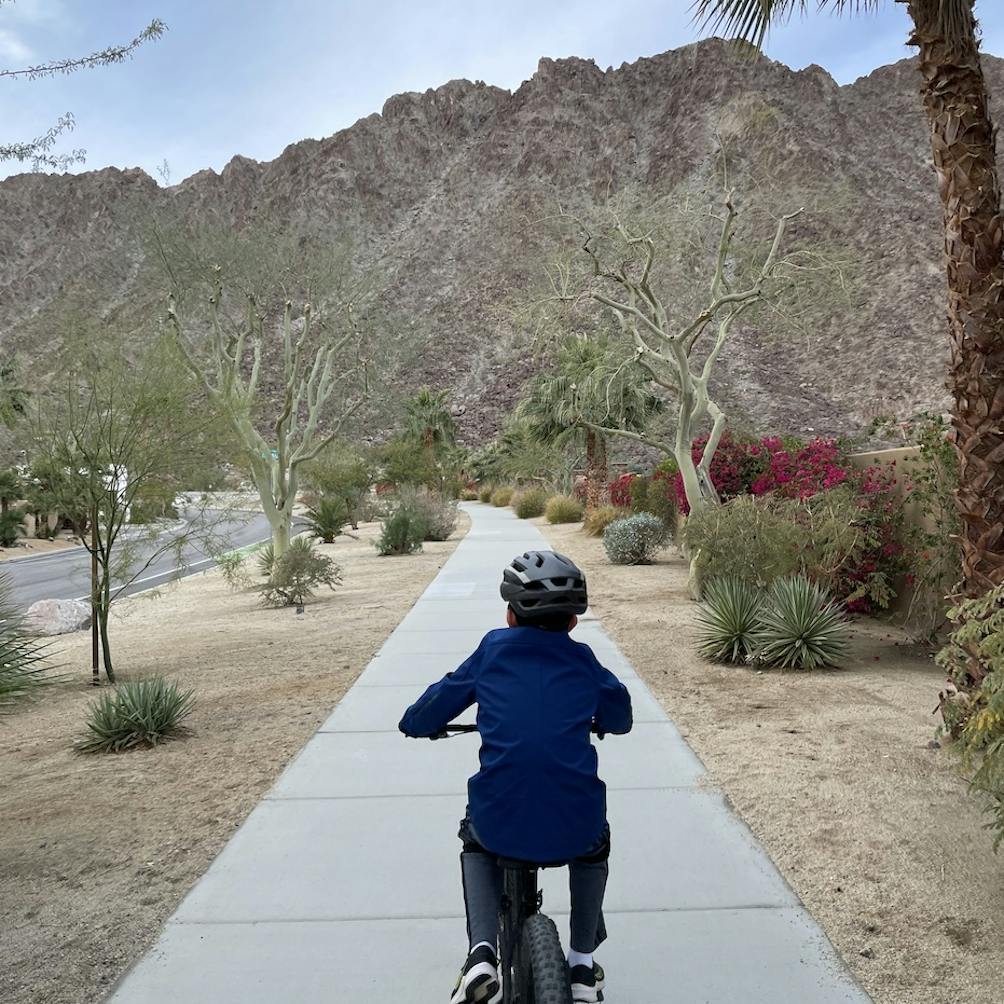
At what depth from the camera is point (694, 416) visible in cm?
1723

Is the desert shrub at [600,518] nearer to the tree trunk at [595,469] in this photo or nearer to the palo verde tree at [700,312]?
the tree trunk at [595,469]

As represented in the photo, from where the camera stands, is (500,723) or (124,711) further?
(124,711)

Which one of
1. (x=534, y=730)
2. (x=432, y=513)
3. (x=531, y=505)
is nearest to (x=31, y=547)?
(x=432, y=513)

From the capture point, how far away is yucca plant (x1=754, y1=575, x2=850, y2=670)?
10.7m

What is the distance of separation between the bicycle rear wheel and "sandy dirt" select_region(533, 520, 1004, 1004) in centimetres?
159

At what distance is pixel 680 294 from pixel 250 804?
66.2ft

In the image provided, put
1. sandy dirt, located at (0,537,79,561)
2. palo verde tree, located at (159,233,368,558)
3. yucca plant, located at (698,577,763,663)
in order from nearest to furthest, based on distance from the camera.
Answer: yucca plant, located at (698,577,763,663)
palo verde tree, located at (159,233,368,558)
sandy dirt, located at (0,537,79,561)

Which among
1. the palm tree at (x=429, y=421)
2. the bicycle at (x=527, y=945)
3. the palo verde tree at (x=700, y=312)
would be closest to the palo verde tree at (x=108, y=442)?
the palo verde tree at (x=700, y=312)

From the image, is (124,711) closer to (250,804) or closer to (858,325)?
(250,804)

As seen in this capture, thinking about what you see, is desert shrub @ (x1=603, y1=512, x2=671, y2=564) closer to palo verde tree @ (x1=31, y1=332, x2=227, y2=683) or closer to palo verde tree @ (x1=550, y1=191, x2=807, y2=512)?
palo verde tree @ (x1=550, y1=191, x2=807, y2=512)

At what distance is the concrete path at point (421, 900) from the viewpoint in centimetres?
399

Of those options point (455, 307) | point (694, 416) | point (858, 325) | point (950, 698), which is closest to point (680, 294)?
point (694, 416)

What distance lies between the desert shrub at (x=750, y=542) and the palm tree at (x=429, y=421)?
165 ft

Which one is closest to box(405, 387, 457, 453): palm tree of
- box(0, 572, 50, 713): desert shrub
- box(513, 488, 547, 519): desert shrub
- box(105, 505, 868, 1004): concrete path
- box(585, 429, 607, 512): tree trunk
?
box(513, 488, 547, 519): desert shrub
